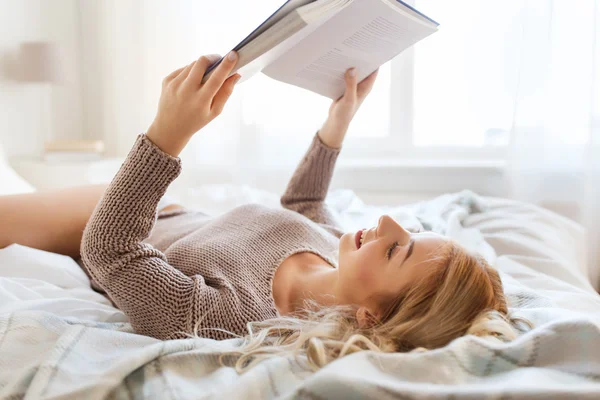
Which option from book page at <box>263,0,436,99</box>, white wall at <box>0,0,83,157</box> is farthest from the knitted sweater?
white wall at <box>0,0,83,157</box>

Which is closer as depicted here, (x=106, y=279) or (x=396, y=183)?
(x=106, y=279)

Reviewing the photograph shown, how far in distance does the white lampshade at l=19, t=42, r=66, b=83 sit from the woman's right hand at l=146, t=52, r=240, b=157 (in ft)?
4.79

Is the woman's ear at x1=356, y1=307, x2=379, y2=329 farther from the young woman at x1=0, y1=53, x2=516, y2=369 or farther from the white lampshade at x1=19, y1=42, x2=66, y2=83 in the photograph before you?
the white lampshade at x1=19, y1=42, x2=66, y2=83

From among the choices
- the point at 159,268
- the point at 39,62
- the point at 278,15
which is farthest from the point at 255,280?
the point at 39,62

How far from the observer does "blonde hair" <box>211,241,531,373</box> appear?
69 cm

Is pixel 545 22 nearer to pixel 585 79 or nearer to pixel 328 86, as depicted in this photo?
pixel 585 79

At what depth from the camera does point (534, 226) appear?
1.46 metres

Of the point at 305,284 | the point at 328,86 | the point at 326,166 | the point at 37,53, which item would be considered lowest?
the point at 305,284

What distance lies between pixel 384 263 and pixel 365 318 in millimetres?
94

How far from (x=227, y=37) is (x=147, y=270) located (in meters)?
1.50

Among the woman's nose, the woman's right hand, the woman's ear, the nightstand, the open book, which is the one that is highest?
the open book

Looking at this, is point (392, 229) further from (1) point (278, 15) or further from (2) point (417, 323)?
(1) point (278, 15)

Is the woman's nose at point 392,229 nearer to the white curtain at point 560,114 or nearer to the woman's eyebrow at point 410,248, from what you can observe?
the woman's eyebrow at point 410,248

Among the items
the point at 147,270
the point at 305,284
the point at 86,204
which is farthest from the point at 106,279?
the point at 86,204
